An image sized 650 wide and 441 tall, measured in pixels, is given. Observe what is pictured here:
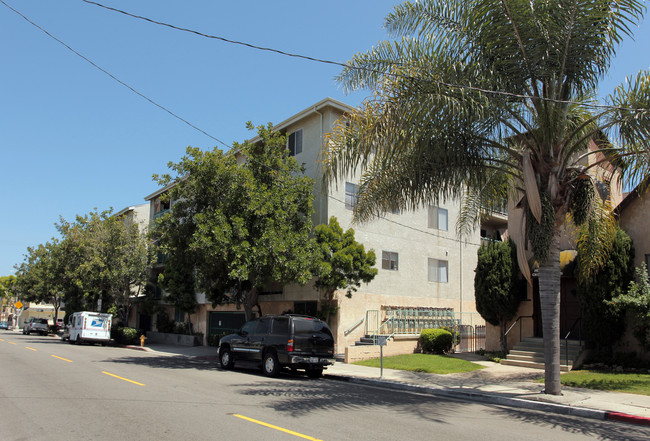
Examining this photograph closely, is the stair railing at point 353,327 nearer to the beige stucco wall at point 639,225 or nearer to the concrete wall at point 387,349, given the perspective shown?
the concrete wall at point 387,349

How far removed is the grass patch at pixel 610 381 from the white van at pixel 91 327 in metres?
28.0

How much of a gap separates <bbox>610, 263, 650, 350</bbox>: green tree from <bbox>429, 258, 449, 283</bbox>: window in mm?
13007

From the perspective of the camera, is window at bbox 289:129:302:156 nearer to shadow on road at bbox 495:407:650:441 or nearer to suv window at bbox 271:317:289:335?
suv window at bbox 271:317:289:335

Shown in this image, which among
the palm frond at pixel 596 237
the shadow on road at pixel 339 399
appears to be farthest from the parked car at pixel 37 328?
the palm frond at pixel 596 237

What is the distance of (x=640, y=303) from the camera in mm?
14188

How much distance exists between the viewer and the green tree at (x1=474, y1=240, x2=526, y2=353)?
18875mm

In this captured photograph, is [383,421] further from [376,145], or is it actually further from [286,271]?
[286,271]

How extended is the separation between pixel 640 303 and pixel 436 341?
26.8 feet

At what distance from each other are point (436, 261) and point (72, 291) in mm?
30677

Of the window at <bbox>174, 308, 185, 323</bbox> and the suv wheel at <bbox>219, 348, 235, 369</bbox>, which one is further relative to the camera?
the window at <bbox>174, 308, 185, 323</bbox>

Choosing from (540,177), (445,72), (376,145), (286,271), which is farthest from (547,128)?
(286,271)

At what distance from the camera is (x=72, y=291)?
4225 cm

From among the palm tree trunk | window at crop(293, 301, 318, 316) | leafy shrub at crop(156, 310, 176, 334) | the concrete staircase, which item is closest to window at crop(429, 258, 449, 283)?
window at crop(293, 301, 318, 316)

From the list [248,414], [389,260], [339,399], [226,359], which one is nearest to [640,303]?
[339,399]
